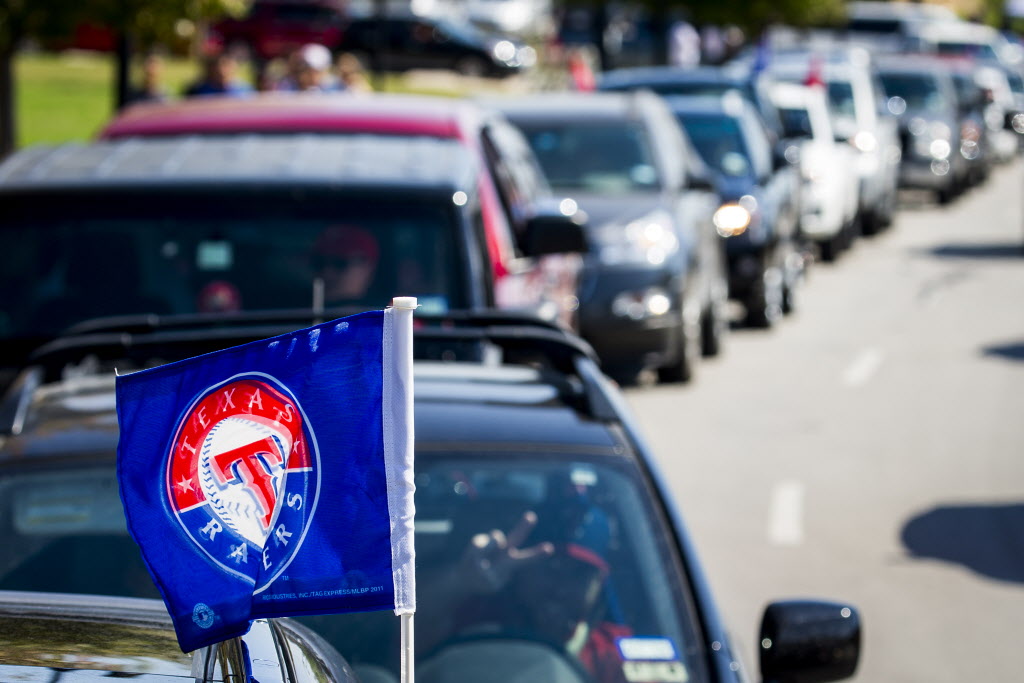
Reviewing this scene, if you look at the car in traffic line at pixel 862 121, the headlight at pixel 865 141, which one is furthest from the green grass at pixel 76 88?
the headlight at pixel 865 141

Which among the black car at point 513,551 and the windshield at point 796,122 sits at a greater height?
the black car at point 513,551

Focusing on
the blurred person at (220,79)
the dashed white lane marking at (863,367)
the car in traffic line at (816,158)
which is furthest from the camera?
the car in traffic line at (816,158)

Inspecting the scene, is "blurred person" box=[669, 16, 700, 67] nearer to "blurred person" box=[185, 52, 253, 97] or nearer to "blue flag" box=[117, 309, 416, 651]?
"blurred person" box=[185, 52, 253, 97]

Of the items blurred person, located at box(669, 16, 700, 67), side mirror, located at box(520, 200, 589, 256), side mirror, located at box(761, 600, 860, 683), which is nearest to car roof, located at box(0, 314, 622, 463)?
side mirror, located at box(761, 600, 860, 683)

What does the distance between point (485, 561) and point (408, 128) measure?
3325 mm

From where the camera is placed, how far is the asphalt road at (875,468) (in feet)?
23.9

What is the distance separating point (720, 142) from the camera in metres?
15.9

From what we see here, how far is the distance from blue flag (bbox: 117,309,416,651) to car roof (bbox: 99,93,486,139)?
178 inches

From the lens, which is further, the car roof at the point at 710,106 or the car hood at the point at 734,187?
the car roof at the point at 710,106

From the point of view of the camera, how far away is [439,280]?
6082 mm

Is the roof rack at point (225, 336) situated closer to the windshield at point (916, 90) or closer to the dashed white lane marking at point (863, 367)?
the dashed white lane marking at point (863, 367)

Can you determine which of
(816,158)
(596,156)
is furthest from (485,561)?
(816,158)

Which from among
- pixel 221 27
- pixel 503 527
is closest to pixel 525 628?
pixel 503 527

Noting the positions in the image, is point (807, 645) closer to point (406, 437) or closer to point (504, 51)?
point (406, 437)
